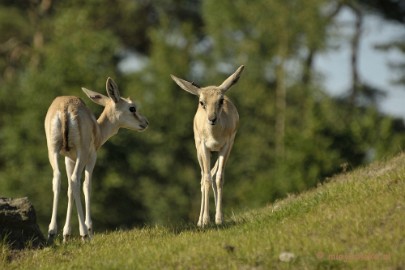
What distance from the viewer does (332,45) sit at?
5222cm

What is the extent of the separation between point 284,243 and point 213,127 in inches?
216

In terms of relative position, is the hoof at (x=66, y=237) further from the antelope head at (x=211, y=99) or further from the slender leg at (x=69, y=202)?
the antelope head at (x=211, y=99)

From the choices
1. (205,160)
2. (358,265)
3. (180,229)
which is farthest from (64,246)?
(358,265)

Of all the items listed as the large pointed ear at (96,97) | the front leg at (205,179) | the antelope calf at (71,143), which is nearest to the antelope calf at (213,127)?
the front leg at (205,179)

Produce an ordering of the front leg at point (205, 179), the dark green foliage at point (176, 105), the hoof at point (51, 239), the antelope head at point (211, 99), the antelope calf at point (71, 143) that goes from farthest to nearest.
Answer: the dark green foliage at point (176, 105) → the front leg at point (205, 179) → the antelope head at point (211, 99) → the antelope calf at point (71, 143) → the hoof at point (51, 239)

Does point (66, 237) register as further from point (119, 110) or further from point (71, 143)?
point (119, 110)

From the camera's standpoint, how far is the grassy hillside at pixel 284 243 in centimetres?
1131

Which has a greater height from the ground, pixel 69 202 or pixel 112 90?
pixel 112 90

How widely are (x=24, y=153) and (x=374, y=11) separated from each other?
20.5 metres

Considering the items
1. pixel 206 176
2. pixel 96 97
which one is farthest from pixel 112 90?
pixel 206 176

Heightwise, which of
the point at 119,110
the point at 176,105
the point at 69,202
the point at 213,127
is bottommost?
→ the point at 176,105

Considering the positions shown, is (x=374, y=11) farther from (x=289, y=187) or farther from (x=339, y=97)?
(x=289, y=187)

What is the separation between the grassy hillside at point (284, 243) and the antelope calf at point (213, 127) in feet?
6.15

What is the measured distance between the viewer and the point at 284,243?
39.2 feet
